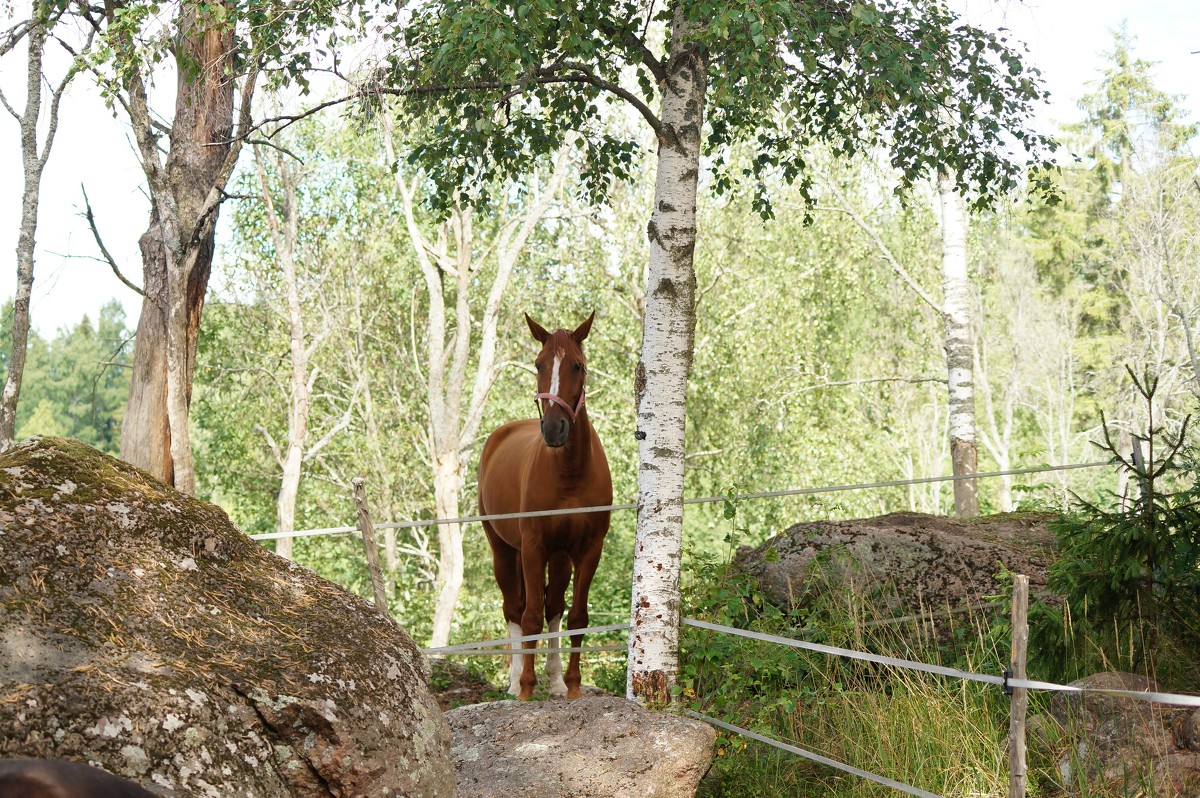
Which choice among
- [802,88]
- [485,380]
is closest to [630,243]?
[485,380]

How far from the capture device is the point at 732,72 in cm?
542

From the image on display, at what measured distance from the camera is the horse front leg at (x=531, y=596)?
21.7 ft

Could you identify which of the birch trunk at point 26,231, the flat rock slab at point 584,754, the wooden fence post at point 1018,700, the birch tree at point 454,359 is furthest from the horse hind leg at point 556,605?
the birch tree at point 454,359

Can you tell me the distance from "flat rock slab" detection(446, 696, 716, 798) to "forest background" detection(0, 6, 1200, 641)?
10028 mm

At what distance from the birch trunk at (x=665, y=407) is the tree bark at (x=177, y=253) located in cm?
312

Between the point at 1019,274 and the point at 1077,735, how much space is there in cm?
2927

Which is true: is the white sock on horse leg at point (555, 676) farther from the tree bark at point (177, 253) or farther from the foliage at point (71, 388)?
the foliage at point (71, 388)

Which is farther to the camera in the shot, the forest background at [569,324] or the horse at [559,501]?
the forest background at [569,324]

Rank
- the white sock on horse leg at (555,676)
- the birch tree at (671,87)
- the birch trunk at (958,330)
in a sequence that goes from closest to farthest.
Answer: the birch tree at (671,87) → the white sock on horse leg at (555,676) → the birch trunk at (958,330)

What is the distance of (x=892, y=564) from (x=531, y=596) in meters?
2.33

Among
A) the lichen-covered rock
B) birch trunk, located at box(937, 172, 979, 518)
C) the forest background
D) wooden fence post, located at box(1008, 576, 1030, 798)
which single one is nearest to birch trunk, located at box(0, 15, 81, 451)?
the lichen-covered rock

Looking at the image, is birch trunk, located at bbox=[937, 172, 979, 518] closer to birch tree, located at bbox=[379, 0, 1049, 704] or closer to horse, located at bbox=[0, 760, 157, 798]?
birch tree, located at bbox=[379, 0, 1049, 704]

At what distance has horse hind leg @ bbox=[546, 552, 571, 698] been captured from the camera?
6.82 metres

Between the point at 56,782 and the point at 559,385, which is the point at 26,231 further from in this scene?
the point at 56,782
